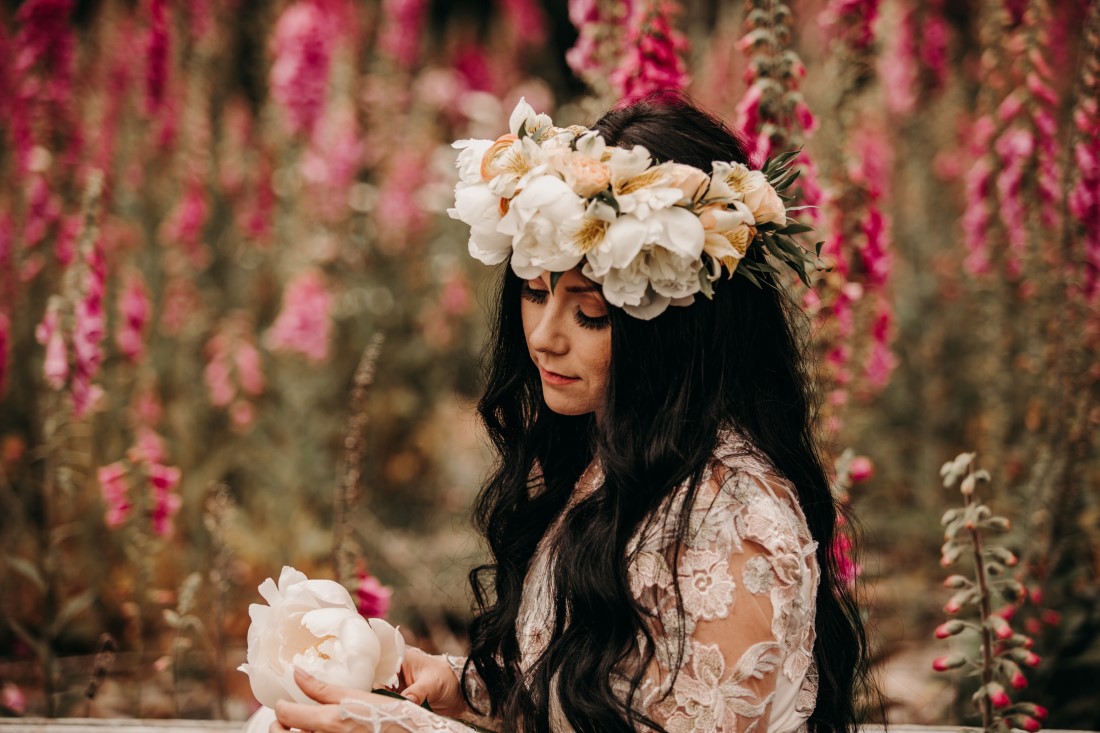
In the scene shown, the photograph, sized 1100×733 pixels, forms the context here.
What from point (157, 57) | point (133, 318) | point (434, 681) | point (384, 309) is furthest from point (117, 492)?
point (384, 309)

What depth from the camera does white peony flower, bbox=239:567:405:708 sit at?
1.56 meters

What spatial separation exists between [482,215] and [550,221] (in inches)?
7.3

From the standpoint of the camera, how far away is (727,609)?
57.2 inches

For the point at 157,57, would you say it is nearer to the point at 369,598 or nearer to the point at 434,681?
the point at 369,598

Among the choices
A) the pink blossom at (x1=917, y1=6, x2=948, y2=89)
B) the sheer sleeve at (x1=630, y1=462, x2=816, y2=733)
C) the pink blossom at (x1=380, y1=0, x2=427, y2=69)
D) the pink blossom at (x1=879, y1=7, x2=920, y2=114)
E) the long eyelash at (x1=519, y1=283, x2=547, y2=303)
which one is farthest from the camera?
the pink blossom at (x1=380, y1=0, x2=427, y2=69)

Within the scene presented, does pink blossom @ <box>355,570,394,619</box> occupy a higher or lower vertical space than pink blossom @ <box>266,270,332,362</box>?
lower

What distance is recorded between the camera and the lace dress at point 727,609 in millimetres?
1451

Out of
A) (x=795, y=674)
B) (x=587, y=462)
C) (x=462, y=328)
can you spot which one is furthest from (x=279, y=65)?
(x=795, y=674)

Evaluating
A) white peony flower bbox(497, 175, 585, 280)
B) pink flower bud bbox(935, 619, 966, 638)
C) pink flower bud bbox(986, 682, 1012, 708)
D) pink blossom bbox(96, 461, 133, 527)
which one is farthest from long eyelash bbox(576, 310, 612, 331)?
pink blossom bbox(96, 461, 133, 527)

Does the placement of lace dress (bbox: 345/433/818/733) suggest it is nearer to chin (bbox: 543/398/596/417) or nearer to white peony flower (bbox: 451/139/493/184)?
chin (bbox: 543/398/596/417)

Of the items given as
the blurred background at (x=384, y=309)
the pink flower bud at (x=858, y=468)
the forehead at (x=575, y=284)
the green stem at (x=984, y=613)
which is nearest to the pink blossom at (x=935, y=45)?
the blurred background at (x=384, y=309)

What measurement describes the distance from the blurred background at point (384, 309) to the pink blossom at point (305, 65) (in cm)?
1

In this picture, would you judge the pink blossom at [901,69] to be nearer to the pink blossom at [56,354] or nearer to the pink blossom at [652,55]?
the pink blossom at [652,55]

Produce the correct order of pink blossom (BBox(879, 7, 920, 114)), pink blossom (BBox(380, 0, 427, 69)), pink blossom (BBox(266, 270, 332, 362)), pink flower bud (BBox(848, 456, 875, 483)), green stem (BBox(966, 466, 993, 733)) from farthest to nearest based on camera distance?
pink blossom (BBox(380, 0, 427, 69)), pink blossom (BBox(879, 7, 920, 114)), pink blossom (BBox(266, 270, 332, 362)), pink flower bud (BBox(848, 456, 875, 483)), green stem (BBox(966, 466, 993, 733))
